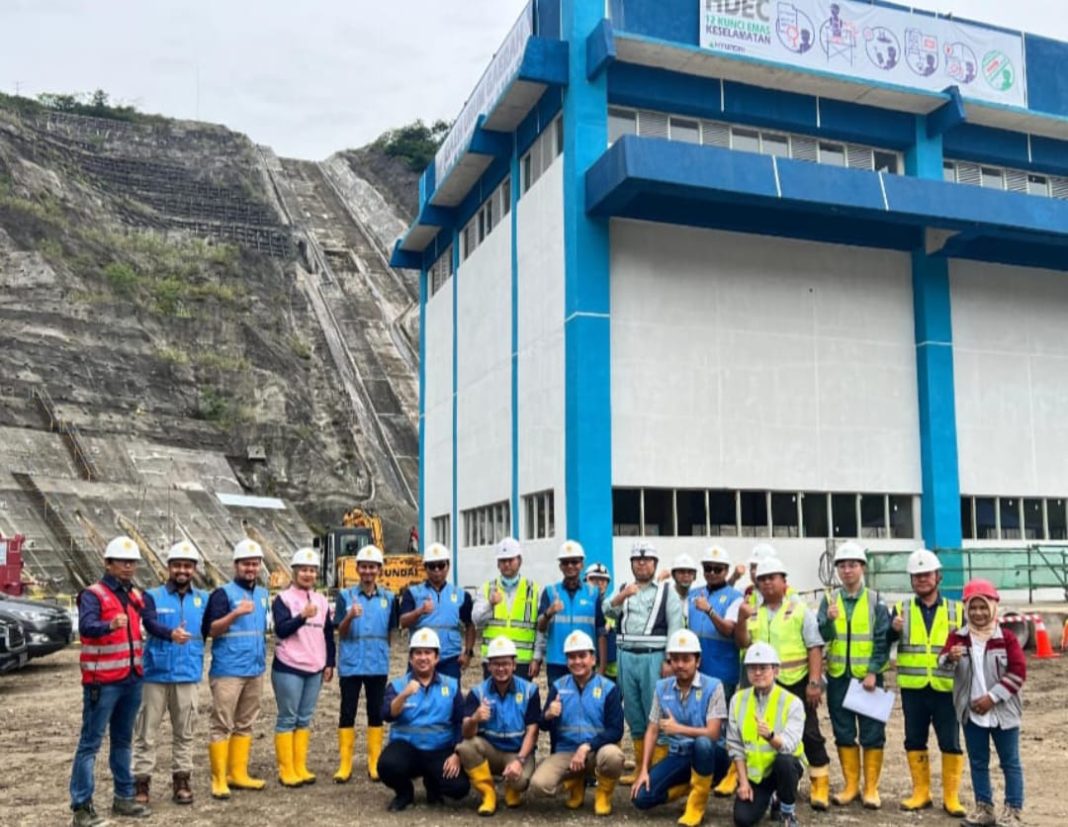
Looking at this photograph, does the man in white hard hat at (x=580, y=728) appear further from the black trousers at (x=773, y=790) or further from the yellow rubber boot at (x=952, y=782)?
the yellow rubber boot at (x=952, y=782)

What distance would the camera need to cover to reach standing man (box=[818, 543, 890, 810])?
8398 millimetres

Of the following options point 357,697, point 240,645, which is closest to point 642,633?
point 357,697

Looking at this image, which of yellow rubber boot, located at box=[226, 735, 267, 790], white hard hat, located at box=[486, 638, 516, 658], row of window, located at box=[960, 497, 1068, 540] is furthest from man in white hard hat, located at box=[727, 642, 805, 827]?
row of window, located at box=[960, 497, 1068, 540]

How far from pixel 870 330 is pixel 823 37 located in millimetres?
6058

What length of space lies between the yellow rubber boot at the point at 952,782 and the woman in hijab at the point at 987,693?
35cm

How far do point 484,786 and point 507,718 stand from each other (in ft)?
1.75

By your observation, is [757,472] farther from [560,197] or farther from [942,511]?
[560,197]

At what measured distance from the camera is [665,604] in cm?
906

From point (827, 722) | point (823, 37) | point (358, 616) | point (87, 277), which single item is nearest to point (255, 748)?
point (358, 616)

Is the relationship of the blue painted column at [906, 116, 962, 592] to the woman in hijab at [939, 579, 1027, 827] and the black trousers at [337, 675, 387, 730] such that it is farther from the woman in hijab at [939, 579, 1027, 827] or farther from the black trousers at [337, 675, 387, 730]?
the black trousers at [337, 675, 387, 730]

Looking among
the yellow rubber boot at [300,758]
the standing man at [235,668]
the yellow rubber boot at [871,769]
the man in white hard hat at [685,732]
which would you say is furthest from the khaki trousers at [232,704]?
the yellow rubber boot at [871,769]

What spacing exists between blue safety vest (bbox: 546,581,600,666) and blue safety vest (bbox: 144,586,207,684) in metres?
3.00

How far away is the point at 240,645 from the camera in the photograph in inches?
360

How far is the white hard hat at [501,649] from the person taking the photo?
8.43 m
